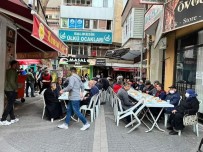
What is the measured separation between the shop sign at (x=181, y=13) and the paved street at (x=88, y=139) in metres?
3.17

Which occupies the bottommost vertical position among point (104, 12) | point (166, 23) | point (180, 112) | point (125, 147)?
point (125, 147)

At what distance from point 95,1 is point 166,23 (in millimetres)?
32076

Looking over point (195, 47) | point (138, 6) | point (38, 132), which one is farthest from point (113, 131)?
point (138, 6)

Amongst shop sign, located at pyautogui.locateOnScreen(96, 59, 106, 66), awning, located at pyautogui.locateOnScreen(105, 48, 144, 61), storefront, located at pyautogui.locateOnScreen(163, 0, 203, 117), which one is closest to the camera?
storefront, located at pyautogui.locateOnScreen(163, 0, 203, 117)

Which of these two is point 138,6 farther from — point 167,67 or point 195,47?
point 195,47

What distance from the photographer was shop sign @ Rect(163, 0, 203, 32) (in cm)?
791

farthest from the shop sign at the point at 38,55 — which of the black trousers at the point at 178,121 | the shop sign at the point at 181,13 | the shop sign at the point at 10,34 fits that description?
the black trousers at the point at 178,121

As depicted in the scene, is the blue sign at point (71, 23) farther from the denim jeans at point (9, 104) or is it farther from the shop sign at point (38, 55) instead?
the denim jeans at point (9, 104)

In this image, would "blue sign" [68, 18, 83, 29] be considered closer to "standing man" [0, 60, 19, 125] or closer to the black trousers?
"standing man" [0, 60, 19, 125]

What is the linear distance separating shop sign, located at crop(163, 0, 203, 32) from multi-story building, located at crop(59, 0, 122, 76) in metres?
29.3

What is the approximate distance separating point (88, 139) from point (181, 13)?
16.6 feet

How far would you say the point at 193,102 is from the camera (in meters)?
6.93

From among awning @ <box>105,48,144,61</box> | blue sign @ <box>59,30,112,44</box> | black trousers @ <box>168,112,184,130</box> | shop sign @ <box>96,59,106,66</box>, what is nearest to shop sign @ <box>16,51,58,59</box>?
black trousers @ <box>168,112,184,130</box>

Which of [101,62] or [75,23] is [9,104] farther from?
[75,23]
